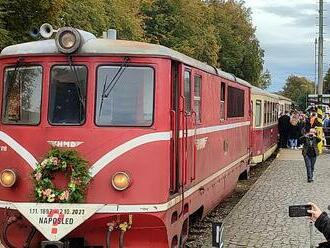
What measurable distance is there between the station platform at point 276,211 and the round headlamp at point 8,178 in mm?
3855

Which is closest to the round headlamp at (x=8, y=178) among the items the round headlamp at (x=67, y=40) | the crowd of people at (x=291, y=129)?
the round headlamp at (x=67, y=40)

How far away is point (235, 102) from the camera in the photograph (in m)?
14.1

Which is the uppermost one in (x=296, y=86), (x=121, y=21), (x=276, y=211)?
(x=296, y=86)

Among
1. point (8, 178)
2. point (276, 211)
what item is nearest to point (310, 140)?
point (276, 211)

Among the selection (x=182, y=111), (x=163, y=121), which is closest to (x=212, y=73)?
(x=182, y=111)

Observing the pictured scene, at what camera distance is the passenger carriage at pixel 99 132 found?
23.3 feet

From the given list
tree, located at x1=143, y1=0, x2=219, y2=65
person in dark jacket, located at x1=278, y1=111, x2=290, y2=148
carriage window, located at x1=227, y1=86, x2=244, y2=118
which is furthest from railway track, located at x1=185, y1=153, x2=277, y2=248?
tree, located at x1=143, y1=0, x2=219, y2=65

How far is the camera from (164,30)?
2034 inches

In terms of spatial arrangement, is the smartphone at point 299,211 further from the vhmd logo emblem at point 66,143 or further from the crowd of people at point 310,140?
the vhmd logo emblem at point 66,143

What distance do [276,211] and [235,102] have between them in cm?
264

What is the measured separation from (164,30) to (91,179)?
45296 millimetres

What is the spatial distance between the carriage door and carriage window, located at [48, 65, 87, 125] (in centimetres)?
130

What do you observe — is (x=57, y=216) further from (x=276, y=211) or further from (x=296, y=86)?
(x=296, y=86)

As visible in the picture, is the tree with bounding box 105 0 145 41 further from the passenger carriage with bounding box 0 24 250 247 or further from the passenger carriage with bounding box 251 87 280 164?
the passenger carriage with bounding box 0 24 250 247
